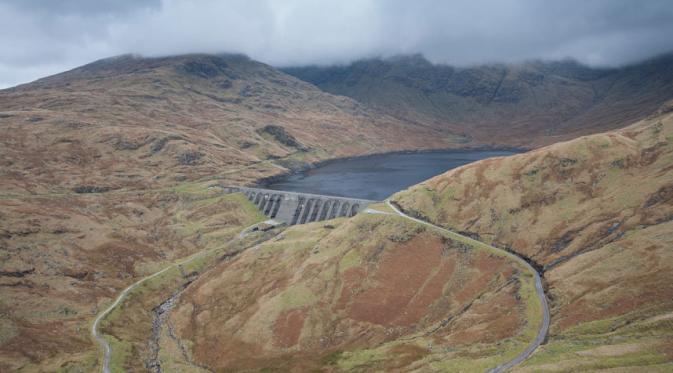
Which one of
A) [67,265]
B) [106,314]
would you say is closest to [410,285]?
[106,314]

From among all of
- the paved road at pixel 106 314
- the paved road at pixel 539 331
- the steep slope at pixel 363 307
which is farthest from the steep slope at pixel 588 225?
the paved road at pixel 106 314

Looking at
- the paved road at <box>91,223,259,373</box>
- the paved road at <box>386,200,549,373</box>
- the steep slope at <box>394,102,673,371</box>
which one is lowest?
the paved road at <box>91,223,259,373</box>

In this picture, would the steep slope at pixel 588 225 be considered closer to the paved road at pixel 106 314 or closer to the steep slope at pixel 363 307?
the steep slope at pixel 363 307

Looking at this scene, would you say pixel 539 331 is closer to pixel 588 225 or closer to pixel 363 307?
pixel 588 225

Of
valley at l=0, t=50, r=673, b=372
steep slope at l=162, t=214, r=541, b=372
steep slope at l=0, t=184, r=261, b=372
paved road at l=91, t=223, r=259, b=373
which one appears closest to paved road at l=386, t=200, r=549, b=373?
valley at l=0, t=50, r=673, b=372

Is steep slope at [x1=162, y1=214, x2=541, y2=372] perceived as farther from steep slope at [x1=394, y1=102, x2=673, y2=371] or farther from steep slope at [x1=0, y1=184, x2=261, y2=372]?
steep slope at [x1=0, y1=184, x2=261, y2=372]

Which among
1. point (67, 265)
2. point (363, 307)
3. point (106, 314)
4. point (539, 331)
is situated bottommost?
point (106, 314)

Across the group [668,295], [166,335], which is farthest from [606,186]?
[166,335]

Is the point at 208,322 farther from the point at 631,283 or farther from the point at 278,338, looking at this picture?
the point at 631,283

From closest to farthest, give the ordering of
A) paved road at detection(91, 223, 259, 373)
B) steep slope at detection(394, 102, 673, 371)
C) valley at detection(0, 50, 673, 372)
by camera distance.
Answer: steep slope at detection(394, 102, 673, 371) < valley at detection(0, 50, 673, 372) < paved road at detection(91, 223, 259, 373)
